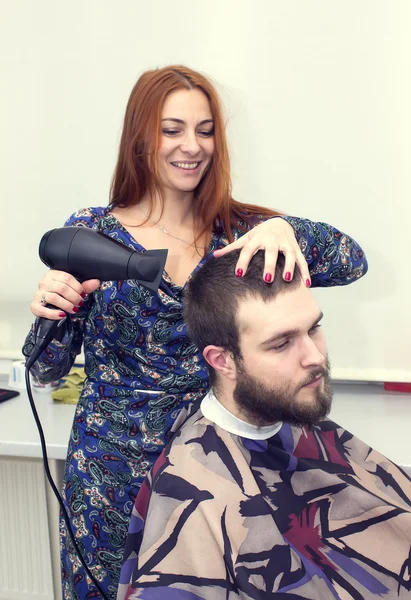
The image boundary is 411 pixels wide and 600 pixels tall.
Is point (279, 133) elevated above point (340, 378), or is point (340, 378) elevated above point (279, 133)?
point (279, 133)

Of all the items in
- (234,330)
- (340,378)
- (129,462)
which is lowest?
(340,378)

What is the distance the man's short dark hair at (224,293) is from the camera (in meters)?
1.26

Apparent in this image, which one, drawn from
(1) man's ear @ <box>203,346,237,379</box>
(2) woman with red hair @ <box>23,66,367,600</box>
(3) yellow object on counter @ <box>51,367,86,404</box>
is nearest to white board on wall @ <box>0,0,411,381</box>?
(3) yellow object on counter @ <box>51,367,86,404</box>

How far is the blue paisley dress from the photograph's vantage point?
4.79 feet

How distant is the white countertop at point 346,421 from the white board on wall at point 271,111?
0.08 metres

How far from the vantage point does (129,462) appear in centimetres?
146

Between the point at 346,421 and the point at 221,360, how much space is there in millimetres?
907

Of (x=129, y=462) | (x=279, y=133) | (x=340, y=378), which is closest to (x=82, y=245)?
(x=129, y=462)

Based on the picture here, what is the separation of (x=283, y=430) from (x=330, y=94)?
1.19 m

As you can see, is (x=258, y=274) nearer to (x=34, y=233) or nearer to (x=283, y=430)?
(x=283, y=430)

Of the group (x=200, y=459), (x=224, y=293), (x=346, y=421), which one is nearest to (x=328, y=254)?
(x=224, y=293)

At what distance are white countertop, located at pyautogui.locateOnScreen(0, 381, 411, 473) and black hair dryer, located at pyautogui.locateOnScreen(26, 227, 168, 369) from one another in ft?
2.77

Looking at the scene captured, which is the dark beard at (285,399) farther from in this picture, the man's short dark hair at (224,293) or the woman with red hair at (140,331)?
the woman with red hair at (140,331)

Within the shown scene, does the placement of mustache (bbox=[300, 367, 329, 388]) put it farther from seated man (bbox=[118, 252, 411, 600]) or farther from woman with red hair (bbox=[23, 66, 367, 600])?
woman with red hair (bbox=[23, 66, 367, 600])
